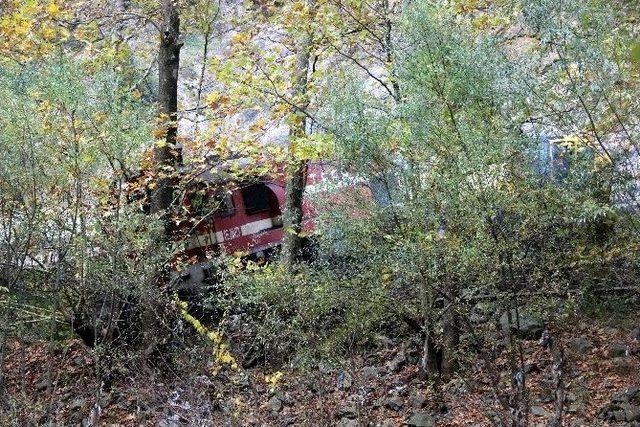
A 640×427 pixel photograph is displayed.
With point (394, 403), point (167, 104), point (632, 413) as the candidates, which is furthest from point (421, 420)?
point (167, 104)

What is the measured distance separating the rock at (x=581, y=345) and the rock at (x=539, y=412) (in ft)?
4.29

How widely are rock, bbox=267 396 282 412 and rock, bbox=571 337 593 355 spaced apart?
157 inches

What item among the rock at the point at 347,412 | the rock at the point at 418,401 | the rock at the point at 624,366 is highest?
the rock at the point at 624,366

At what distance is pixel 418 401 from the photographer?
27.2 ft

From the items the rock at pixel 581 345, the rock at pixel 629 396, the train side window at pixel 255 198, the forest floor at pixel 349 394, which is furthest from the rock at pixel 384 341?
the train side window at pixel 255 198

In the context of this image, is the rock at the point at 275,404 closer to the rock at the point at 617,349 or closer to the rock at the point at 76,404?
the rock at the point at 76,404

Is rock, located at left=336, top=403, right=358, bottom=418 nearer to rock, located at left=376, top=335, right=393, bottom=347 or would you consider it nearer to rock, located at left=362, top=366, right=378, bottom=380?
rock, located at left=362, top=366, right=378, bottom=380

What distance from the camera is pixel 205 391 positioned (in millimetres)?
8023

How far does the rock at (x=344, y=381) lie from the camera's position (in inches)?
327

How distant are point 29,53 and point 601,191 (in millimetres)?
9436

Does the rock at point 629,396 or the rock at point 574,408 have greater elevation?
the rock at point 629,396

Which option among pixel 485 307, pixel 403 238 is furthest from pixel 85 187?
pixel 485 307

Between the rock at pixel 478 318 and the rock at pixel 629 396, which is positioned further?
the rock at pixel 478 318

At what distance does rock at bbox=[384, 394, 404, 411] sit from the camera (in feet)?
27.3
